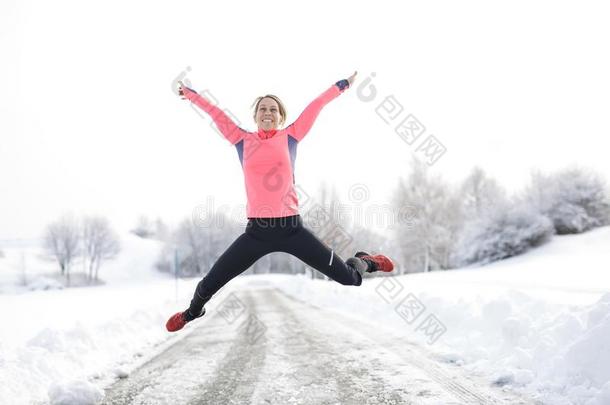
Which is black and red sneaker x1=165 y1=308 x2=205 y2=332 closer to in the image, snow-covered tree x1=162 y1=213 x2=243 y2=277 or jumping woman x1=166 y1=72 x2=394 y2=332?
jumping woman x1=166 y1=72 x2=394 y2=332

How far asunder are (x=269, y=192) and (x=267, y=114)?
794mm

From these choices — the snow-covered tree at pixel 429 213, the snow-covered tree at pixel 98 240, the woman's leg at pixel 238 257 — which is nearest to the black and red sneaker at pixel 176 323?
the woman's leg at pixel 238 257

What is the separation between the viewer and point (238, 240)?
13.0ft

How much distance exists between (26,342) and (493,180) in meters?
47.7

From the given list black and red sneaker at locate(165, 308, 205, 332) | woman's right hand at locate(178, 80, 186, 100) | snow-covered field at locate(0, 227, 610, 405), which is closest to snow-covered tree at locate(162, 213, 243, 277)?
snow-covered field at locate(0, 227, 610, 405)

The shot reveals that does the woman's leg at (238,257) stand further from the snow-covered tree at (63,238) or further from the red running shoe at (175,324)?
the snow-covered tree at (63,238)

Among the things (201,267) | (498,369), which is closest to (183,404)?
(498,369)

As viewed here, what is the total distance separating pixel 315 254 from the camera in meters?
3.96

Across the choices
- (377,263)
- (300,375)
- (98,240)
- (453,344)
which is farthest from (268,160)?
(98,240)

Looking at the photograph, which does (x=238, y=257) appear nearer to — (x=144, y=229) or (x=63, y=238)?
(x=63, y=238)

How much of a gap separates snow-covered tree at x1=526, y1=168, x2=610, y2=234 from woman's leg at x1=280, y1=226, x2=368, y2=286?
32.2m

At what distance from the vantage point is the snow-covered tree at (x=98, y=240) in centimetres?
7950

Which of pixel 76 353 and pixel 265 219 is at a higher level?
pixel 265 219

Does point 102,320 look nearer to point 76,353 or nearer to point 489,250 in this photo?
point 76,353
